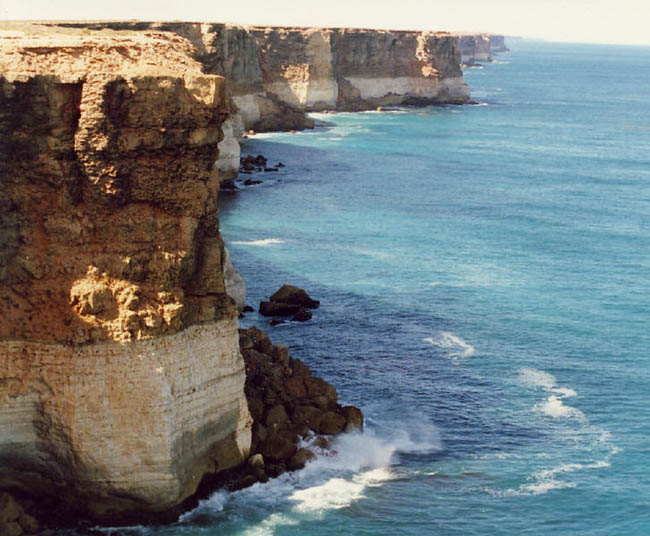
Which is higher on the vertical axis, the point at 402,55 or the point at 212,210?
the point at 402,55

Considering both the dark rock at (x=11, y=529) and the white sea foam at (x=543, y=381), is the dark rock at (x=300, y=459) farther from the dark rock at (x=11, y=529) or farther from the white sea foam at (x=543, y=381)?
the white sea foam at (x=543, y=381)

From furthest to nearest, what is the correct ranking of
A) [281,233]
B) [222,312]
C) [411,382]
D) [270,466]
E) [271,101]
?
[271,101] → [281,233] → [411,382] → [270,466] → [222,312]

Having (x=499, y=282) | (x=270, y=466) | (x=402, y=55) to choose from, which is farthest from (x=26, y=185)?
(x=402, y=55)

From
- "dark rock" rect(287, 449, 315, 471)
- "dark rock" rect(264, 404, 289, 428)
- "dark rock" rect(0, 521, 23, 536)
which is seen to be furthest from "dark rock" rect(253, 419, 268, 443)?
"dark rock" rect(0, 521, 23, 536)

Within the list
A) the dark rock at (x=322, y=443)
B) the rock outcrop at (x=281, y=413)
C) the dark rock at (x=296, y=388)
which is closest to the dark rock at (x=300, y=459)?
the rock outcrop at (x=281, y=413)

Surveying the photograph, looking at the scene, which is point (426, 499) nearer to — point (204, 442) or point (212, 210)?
point (204, 442)

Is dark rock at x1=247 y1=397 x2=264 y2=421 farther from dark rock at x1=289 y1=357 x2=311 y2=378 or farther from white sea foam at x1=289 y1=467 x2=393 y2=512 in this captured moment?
white sea foam at x1=289 y1=467 x2=393 y2=512

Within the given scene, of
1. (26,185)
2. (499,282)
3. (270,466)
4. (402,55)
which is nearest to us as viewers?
(26,185)
